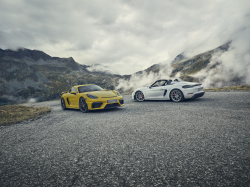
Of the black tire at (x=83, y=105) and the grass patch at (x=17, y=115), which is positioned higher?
the black tire at (x=83, y=105)

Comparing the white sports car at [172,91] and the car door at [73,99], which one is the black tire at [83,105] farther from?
the white sports car at [172,91]

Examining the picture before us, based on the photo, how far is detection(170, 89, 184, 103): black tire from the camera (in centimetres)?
782

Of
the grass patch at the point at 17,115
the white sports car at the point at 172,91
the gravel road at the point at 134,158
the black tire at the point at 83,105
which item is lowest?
the gravel road at the point at 134,158

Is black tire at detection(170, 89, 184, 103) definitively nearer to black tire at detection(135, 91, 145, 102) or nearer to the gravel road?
black tire at detection(135, 91, 145, 102)

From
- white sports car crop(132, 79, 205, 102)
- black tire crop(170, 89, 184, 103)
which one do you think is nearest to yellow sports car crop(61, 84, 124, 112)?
white sports car crop(132, 79, 205, 102)

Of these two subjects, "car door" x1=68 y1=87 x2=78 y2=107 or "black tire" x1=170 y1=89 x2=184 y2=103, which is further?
"black tire" x1=170 y1=89 x2=184 y2=103

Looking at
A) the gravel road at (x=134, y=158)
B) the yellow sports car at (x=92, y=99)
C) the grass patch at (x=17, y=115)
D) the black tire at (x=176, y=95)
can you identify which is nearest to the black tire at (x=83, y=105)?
the yellow sports car at (x=92, y=99)

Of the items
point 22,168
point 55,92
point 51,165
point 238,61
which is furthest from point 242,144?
point 55,92

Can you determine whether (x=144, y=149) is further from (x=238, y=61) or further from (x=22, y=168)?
(x=238, y=61)

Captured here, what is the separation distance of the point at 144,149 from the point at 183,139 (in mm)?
869

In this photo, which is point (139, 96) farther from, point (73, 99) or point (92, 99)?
point (73, 99)

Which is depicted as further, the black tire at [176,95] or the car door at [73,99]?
the black tire at [176,95]

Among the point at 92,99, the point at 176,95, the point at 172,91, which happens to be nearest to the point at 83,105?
the point at 92,99

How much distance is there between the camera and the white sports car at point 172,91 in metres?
7.61
